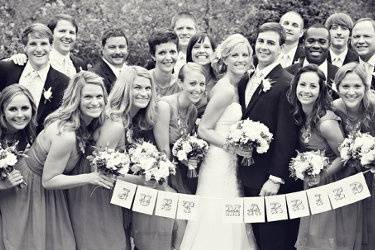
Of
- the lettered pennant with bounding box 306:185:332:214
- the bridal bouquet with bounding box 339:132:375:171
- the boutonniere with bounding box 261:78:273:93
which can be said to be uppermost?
the boutonniere with bounding box 261:78:273:93

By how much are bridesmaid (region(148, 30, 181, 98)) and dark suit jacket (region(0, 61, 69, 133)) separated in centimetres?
111

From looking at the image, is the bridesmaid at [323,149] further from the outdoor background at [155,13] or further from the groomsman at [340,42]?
the outdoor background at [155,13]

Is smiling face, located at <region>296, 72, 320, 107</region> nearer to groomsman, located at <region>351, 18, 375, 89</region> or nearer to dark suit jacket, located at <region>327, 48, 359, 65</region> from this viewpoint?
groomsman, located at <region>351, 18, 375, 89</region>

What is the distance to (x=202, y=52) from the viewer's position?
36.2 ft

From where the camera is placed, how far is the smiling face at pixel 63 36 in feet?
37.5

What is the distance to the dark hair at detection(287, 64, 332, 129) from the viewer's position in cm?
928

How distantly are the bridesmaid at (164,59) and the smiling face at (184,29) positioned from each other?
1.50 metres

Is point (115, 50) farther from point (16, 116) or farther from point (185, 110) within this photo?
point (16, 116)

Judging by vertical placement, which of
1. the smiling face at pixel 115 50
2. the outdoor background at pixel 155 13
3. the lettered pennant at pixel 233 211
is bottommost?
the lettered pennant at pixel 233 211

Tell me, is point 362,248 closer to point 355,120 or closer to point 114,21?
point 355,120

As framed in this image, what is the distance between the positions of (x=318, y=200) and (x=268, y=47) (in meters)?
1.83

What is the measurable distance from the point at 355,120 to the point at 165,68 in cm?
246

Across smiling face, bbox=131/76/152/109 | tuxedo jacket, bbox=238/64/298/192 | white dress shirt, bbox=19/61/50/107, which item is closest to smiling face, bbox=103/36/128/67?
white dress shirt, bbox=19/61/50/107

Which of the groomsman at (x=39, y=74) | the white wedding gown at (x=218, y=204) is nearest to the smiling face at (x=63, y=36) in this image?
the groomsman at (x=39, y=74)
